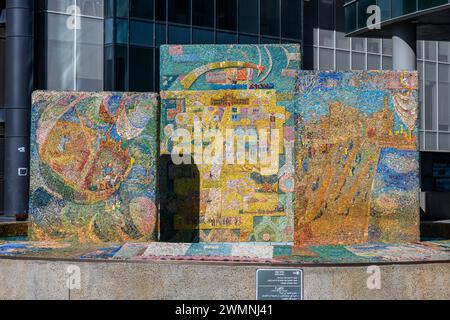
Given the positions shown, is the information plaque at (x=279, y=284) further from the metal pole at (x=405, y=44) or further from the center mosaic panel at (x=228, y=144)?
the metal pole at (x=405, y=44)

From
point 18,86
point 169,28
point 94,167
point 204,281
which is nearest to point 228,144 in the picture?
point 94,167

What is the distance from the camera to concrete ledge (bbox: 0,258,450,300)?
1023 centimetres

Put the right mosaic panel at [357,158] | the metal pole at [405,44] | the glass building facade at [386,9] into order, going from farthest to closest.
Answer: the metal pole at [405,44]
the glass building facade at [386,9]
the right mosaic panel at [357,158]

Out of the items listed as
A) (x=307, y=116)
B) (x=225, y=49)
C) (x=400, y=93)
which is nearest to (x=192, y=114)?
(x=225, y=49)

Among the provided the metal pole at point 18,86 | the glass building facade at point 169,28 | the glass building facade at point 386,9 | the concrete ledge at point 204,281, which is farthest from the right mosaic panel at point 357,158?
the metal pole at point 18,86

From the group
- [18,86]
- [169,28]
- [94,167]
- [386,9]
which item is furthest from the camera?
[169,28]

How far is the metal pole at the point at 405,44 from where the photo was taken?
2808 cm

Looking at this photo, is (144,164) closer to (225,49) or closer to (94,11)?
(225,49)

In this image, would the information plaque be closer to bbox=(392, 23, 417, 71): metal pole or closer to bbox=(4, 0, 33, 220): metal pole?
bbox=(392, 23, 417, 71): metal pole

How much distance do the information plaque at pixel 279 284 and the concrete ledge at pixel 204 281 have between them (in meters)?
0.08

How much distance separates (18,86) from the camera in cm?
3012

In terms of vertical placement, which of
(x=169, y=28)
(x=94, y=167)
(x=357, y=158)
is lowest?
(x=94, y=167)

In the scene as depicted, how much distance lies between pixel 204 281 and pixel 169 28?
24.0 meters

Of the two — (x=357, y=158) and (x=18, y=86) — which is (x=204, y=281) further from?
(x=18, y=86)
